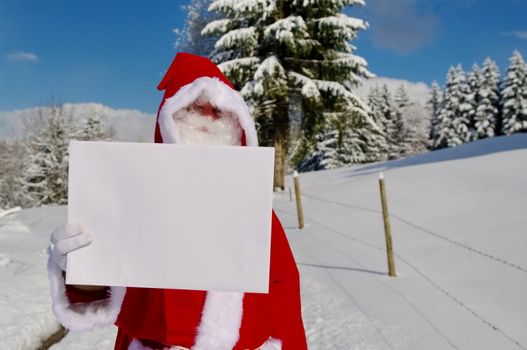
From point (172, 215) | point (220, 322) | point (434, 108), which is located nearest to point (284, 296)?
point (220, 322)

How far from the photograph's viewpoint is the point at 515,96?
38.8 meters

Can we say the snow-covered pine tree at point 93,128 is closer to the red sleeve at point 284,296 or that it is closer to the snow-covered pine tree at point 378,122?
the snow-covered pine tree at point 378,122

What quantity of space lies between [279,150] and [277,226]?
13302 mm

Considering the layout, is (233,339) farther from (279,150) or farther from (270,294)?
(279,150)

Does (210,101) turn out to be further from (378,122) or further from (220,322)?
(378,122)

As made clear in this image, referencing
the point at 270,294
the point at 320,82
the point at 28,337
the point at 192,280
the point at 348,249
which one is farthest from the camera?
the point at 320,82

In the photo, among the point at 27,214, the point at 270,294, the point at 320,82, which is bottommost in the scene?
the point at 27,214

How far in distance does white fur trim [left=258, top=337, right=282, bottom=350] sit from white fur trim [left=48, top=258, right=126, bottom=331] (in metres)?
0.56

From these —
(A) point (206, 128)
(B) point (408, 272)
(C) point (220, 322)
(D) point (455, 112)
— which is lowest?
(B) point (408, 272)

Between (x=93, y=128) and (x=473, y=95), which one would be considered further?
(x=473, y=95)

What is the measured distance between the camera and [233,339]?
166 centimetres

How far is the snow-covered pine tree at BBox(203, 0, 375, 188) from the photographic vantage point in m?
13.3

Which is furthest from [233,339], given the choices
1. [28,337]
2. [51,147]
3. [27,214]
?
[51,147]

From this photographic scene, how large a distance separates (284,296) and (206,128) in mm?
730
